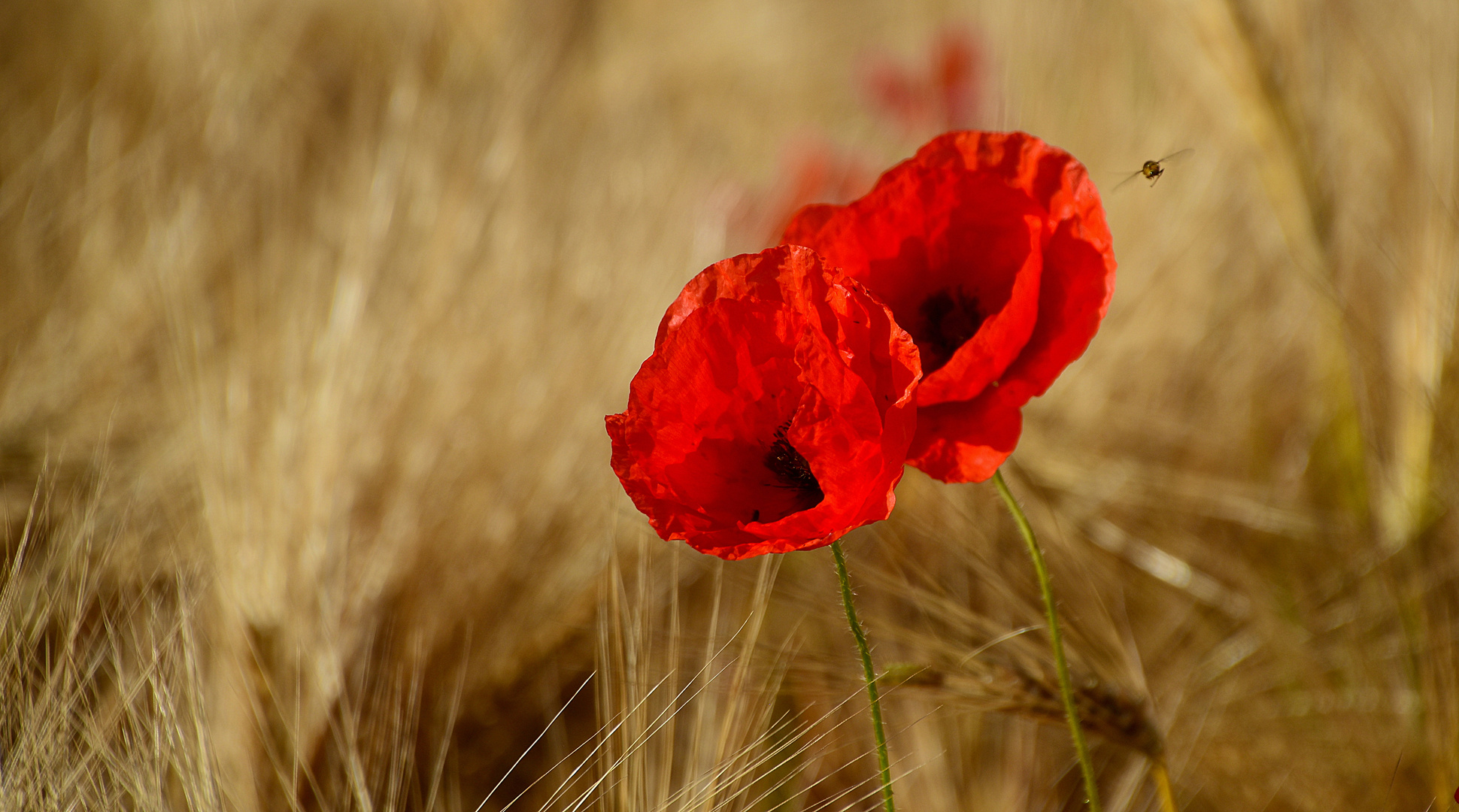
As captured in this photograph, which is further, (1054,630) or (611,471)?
(611,471)

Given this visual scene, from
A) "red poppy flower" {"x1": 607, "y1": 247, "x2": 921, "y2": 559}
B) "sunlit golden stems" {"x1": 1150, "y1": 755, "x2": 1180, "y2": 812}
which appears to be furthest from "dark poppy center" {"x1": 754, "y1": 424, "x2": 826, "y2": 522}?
"sunlit golden stems" {"x1": 1150, "y1": 755, "x2": 1180, "y2": 812}

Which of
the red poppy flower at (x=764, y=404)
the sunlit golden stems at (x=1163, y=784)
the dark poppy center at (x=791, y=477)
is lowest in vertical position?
the sunlit golden stems at (x=1163, y=784)

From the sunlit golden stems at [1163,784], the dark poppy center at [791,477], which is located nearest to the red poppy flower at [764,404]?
the dark poppy center at [791,477]

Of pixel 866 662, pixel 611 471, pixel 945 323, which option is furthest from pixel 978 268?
pixel 611 471

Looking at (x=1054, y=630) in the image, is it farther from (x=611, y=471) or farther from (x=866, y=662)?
(x=611, y=471)

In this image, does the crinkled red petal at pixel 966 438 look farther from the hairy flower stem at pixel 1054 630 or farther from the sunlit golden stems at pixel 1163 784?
the sunlit golden stems at pixel 1163 784

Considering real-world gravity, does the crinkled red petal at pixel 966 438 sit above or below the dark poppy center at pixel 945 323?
below

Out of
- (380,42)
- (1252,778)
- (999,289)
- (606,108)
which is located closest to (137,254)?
(606,108)
